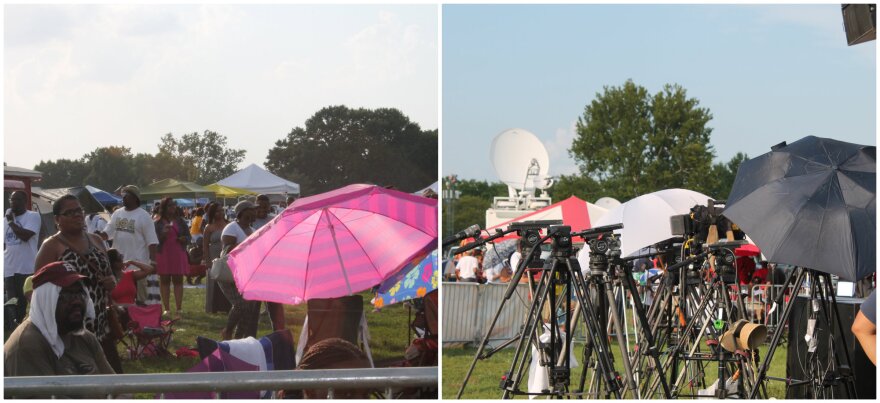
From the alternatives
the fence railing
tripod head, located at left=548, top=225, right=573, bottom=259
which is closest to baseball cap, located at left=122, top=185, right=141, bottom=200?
the fence railing

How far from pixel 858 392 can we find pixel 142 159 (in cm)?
354

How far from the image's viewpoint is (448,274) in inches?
535

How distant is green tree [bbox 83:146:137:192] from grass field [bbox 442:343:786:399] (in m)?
1.88

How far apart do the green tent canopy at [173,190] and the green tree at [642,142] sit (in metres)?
23.5

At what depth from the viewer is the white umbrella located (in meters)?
6.49

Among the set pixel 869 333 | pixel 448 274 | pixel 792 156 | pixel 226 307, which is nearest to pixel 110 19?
pixel 226 307

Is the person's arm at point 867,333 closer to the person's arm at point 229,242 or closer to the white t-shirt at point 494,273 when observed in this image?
the person's arm at point 229,242

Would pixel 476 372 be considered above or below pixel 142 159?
below

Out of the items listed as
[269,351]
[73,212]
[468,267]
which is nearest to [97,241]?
[73,212]

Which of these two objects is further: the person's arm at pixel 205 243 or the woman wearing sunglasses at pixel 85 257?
the person's arm at pixel 205 243

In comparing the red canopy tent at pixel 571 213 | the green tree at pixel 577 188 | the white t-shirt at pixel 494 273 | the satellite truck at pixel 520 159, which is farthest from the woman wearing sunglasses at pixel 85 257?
the green tree at pixel 577 188

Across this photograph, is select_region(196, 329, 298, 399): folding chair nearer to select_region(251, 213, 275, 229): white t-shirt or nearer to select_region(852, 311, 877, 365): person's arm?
select_region(251, 213, 275, 229): white t-shirt

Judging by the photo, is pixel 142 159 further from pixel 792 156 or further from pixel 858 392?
pixel 858 392

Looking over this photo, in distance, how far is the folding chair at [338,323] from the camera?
15.8 feet
